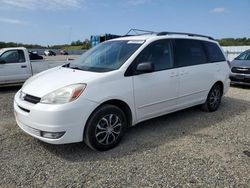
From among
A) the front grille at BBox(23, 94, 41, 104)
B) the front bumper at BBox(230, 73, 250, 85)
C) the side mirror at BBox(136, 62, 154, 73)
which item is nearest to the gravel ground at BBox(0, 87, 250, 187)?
the front grille at BBox(23, 94, 41, 104)

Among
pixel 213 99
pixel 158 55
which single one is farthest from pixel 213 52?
pixel 158 55

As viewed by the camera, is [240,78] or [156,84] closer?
[156,84]

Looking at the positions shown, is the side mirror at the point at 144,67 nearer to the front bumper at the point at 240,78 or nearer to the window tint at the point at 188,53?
the window tint at the point at 188,53

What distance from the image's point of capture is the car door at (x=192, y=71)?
5289 mm

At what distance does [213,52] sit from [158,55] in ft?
7.01

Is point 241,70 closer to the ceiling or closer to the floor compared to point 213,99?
closer to the ceiling

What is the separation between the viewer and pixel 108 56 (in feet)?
15.5

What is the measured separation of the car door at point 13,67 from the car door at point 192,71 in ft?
22.4

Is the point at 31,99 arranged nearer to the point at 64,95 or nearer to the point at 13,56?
the point at 64,95

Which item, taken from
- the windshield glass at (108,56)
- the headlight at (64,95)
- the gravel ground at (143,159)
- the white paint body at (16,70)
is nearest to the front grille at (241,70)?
the gravel ground at (143,159)

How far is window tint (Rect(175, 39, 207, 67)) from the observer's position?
17.4ft

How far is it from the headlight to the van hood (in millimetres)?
89

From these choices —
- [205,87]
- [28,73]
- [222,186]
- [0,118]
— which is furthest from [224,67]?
[28,73]

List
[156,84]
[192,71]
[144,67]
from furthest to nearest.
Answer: [192,71]
[156,84]
[144,67]
